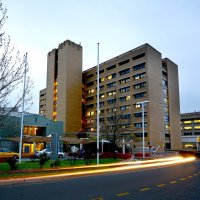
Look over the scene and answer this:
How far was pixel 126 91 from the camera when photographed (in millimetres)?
92688

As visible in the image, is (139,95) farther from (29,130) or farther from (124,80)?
(29,130)

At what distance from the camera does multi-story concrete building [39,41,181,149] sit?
3300 inches

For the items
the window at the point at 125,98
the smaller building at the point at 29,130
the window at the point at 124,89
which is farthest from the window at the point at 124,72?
the smaller building at the point at 29,130

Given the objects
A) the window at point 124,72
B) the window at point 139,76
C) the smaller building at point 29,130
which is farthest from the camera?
the window at point 124,72

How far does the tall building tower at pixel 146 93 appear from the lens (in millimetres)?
82125

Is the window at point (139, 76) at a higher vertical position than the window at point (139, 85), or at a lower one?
higher

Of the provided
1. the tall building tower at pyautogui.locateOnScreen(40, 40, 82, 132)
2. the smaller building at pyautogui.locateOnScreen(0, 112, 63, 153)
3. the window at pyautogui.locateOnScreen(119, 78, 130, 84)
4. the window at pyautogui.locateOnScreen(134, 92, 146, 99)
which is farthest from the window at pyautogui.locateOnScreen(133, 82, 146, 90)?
the smaller building at pyautogui.locateOnScreen(0, 112, 63, 153)

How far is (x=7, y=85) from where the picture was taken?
16875 mm

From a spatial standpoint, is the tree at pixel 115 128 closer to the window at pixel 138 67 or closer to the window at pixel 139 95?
the window at pixel 139 95

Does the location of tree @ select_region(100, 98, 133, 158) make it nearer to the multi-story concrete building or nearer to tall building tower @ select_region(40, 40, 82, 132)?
the multi-story concrete building

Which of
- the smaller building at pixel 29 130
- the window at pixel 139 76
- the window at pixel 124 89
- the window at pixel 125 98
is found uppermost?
the window at pixel 139 76

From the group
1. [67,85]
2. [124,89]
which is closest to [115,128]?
[124,89]

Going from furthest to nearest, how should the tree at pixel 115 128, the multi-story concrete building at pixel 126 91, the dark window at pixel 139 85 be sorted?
the dark window at pixel 139 85, the multi-story concrete building at pixel 126 91, the tree at pixel 115 128

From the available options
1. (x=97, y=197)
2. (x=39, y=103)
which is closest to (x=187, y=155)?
(x=97, y=197)
